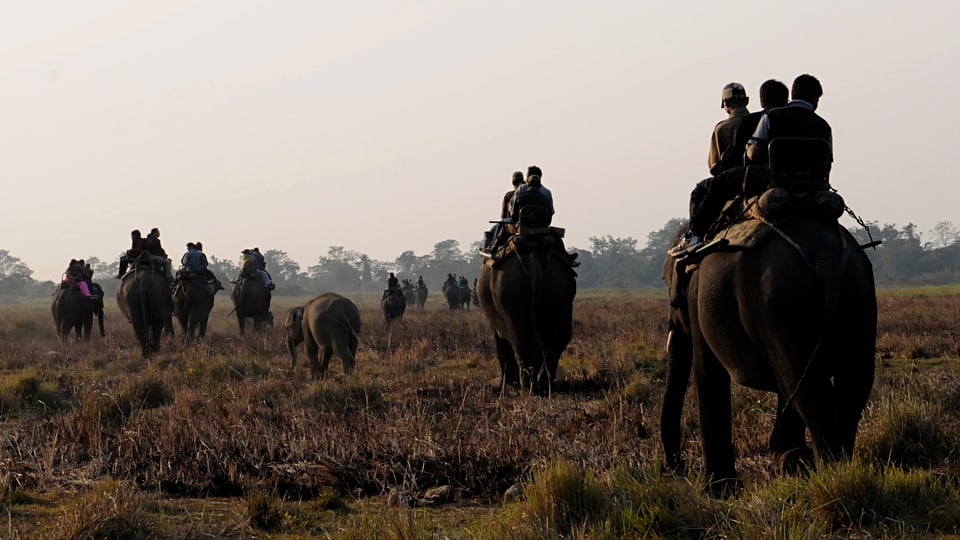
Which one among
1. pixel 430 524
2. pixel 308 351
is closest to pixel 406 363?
pixel 308 351

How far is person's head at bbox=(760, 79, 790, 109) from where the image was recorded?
20.4 feet

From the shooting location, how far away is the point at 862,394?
5301 millimetres

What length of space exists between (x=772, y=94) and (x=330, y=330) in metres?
9.61

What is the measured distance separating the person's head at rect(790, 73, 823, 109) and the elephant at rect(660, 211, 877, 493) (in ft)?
2.89

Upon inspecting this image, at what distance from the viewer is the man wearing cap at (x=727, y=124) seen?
262 inches

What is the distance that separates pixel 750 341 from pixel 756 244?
58cm

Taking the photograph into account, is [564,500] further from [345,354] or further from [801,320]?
[345,354]

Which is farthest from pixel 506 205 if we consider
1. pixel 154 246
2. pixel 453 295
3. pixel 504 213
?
pixel 453 295

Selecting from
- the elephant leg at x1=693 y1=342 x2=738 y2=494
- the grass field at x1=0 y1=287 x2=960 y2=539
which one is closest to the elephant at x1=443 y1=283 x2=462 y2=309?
the grass field at x1=0 y1=287 x2=960 y2=539

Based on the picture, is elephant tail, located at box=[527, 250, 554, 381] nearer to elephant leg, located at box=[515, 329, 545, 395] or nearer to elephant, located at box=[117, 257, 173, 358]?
elephant leg, located at box=[515, 329, 545, 395]

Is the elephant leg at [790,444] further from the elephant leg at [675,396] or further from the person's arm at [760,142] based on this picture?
the person's arm at [760,142]

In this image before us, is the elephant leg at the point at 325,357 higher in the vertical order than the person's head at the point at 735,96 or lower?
lower

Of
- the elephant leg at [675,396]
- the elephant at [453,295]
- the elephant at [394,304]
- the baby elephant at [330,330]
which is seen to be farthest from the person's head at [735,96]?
the elephant at [453,295]

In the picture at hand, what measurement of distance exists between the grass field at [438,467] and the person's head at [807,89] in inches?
82.8
